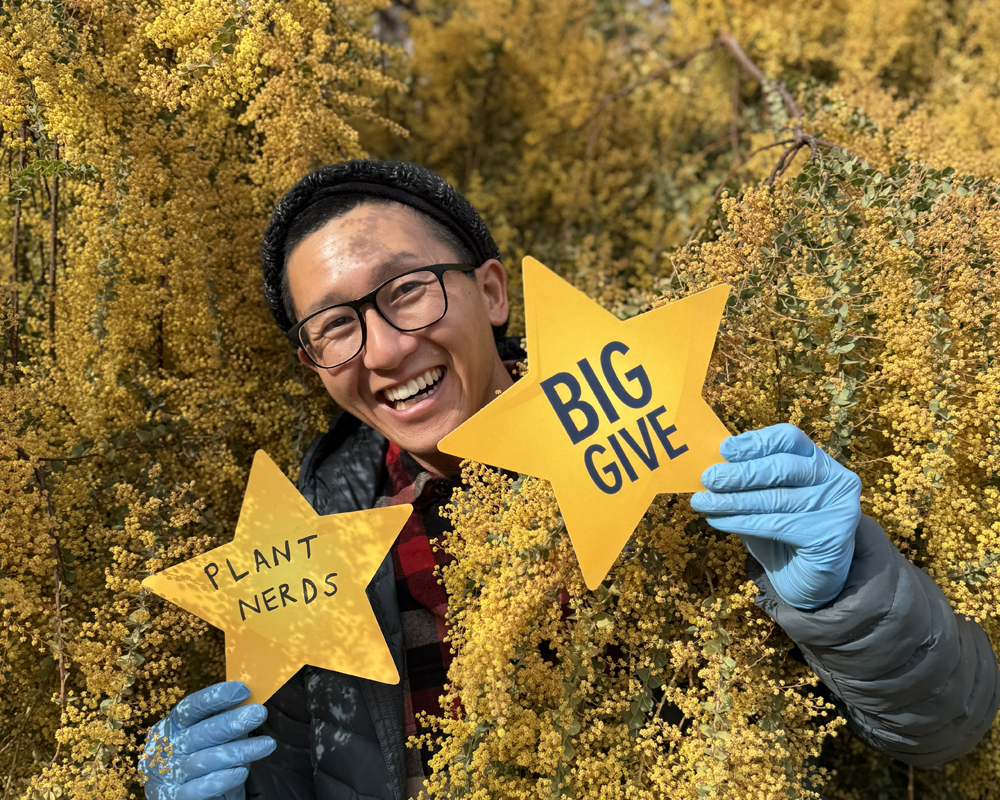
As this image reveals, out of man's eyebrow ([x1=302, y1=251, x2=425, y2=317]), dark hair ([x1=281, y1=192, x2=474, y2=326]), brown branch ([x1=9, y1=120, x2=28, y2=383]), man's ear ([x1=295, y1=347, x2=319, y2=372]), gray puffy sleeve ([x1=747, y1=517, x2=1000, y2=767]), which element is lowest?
gray puffy sleeve ([x1=747, y1=517, x2=1000, y2=767])

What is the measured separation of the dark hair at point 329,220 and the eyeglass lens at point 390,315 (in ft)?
0.45

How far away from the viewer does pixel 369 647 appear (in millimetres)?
1307

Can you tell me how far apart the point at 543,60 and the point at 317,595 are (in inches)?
82.7

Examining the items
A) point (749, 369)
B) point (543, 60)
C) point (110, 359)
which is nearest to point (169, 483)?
point (110, 359)

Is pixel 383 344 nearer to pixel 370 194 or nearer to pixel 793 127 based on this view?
pixel 370 194

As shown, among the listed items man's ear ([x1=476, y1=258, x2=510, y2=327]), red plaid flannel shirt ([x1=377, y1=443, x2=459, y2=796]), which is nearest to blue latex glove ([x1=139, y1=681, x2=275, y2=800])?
red plaid flannel shirt ([x1=377, y1=443, x2=459, y2=796])

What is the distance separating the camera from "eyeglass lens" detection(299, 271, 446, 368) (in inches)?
55.0

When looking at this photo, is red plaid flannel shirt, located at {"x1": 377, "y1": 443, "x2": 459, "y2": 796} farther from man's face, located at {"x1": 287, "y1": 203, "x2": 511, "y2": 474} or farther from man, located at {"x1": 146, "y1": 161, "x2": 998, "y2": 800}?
man's face, located at {"x1": 287, "y1": 203, "x2": 511, "y2": 474}

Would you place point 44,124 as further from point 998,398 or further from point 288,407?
point 998,398

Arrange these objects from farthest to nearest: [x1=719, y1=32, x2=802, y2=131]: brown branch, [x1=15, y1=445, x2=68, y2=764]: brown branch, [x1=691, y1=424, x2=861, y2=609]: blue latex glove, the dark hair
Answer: [x1=719, y1=32, x2=802, y2=131]: brown branch
the dark hair
[x1=15, y1=445, x2=68, y2=764]: brown branch
[x1=691, y1=424, x2=861, y2=609]: blue latex glove

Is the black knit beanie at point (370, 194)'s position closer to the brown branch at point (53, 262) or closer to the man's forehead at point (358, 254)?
the man's forehead at point (358, 254)

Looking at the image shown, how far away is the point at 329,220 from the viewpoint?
148 centimetres

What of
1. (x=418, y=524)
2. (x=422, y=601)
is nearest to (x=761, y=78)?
(x=418, y=524)

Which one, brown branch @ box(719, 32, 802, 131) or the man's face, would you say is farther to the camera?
brown branch @ box(719, 32, 802, 131)
